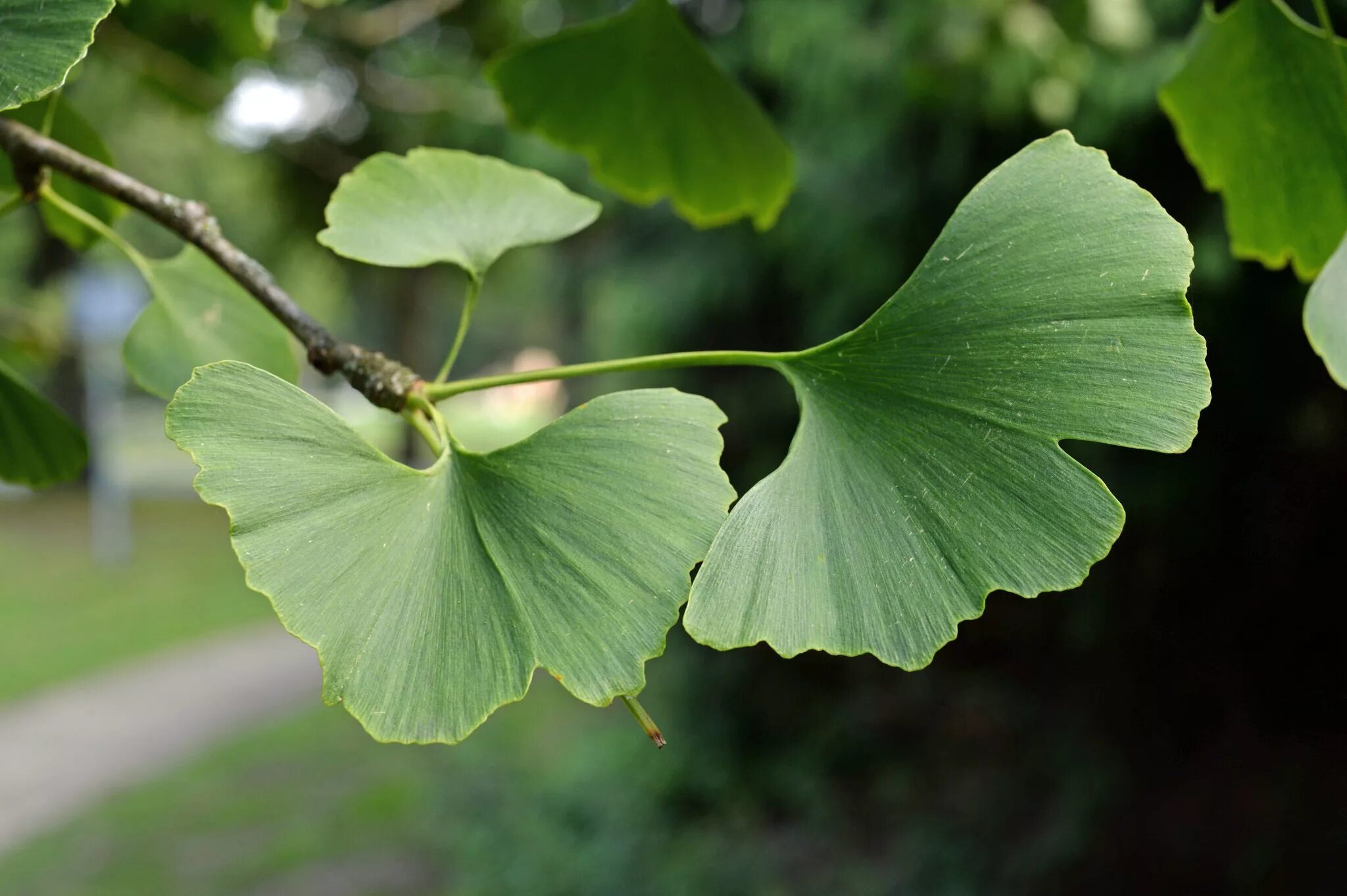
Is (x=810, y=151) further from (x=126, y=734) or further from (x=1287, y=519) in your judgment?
(x=126, y=734)

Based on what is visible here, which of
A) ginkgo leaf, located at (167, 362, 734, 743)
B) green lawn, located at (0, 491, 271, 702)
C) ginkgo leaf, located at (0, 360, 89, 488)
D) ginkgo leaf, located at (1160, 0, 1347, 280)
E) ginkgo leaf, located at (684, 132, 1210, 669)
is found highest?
ginkgo leaf, located at (0, 360, 89, 488)

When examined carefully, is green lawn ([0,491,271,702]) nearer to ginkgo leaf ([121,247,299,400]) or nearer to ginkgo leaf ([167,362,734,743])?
ginkgo leaf ([121,247,299,400])

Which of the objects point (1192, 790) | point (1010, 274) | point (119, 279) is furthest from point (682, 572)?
point (119, 279)

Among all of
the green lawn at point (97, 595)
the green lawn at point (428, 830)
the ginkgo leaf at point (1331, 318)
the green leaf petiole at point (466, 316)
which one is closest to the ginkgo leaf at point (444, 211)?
the green leaf petiole at point (466, 316)

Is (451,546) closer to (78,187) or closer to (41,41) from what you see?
(41,41)

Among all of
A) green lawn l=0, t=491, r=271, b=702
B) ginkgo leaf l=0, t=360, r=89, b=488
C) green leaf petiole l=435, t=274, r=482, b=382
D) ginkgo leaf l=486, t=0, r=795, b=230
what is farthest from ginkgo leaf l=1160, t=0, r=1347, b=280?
green lawn l=0, t=491, r=271, b=702

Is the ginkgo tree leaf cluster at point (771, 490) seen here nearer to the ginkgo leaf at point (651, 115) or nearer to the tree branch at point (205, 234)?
the tree branch at point (205, 234)
